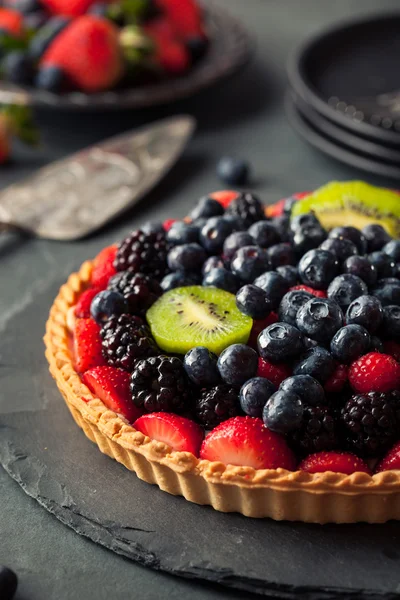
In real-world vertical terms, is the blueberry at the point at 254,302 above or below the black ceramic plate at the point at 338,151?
above

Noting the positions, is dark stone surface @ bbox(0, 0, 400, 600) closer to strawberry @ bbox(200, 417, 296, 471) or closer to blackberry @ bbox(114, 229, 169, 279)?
strawberry @ bbox(200, 417, 296, 471)

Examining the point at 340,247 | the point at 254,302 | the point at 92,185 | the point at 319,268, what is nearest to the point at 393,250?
the point at 340,247

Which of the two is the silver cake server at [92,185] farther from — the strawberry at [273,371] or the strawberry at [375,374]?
the strawberry at [375,374]

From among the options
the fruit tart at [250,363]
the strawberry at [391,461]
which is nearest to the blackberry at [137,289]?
the fruit tart at [250,363]

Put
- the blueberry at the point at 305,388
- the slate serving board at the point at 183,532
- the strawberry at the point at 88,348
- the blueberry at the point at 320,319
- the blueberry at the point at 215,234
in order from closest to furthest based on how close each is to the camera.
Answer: the slate serving board at the point at 183,532 → the blueberry at the point at 305,388 → the blueberry at the point at 320,319 → the strawberry at the point at 88,348 → the blueberry at the point at 215,234

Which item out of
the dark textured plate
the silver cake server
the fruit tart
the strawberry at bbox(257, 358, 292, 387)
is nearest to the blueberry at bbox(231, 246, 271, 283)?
the fruit tart

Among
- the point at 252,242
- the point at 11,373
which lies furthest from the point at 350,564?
the point at 11,373
